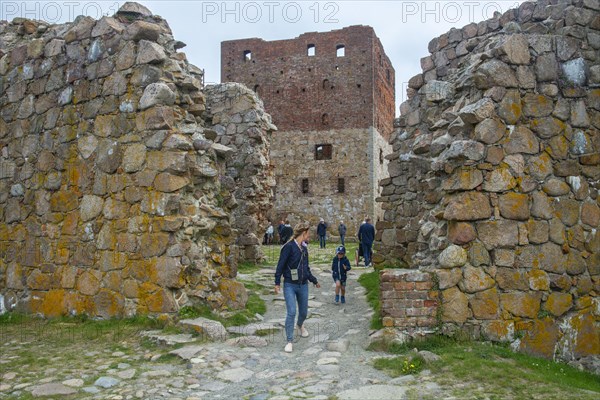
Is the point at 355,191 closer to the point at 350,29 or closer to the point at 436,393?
the point at 350,29

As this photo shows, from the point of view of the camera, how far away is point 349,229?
1177 inches

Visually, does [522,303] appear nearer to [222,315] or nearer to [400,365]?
[400,365]

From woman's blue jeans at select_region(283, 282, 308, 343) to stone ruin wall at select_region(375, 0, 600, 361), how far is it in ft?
3.83

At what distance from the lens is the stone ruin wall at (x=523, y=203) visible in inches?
253

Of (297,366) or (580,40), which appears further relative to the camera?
(580,40)

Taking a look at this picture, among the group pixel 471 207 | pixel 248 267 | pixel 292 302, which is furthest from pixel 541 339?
pixel 248 267

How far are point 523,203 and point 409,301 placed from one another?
1797 mm

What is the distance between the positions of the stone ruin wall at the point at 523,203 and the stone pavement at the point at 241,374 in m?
1.06

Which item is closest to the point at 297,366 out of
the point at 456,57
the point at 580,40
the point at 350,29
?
the point at 580,40

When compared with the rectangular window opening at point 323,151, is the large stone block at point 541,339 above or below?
below

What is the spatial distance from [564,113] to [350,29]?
85.5 feet

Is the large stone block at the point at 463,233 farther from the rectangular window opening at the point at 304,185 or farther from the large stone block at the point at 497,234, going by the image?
the rectangular window opening at the point at 304,185

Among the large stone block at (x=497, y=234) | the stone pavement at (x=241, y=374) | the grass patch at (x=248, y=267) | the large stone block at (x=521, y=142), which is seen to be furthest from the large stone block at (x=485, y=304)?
the grass patch at (x=248, y=267)

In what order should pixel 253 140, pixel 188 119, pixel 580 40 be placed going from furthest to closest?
pixel 253 140, pixel 188 119, pixel 580 40
